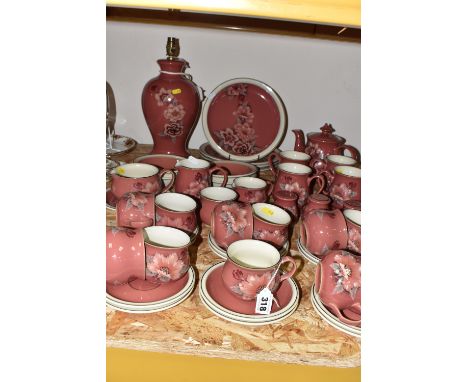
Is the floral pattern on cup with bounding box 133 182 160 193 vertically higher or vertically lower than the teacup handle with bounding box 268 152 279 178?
lower

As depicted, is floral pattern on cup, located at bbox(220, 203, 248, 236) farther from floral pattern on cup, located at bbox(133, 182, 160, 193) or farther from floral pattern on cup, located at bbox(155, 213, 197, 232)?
floral pattern on cup, located at bbox(133, 182, 160, 193)

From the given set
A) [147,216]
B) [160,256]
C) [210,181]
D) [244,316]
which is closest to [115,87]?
[210,181]

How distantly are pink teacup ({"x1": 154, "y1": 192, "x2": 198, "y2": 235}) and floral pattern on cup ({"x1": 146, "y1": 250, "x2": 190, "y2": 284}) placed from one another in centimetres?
18

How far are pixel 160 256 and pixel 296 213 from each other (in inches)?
18.8

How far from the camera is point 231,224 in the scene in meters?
0.98

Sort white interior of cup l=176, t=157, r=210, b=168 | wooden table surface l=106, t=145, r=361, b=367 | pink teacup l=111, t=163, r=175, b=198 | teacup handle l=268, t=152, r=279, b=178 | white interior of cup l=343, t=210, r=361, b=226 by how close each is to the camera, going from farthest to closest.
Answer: teacup handle l=268, t=152, r=279, b=178 → white interior of cup l=176, t=157, r=210, b=168 → pink teacup l=111, t=163, r=175, b=198 → white interior of cup l=343, t=210, r=361, b=226 → wooden table surface l=106, t=145, r=361, b=367

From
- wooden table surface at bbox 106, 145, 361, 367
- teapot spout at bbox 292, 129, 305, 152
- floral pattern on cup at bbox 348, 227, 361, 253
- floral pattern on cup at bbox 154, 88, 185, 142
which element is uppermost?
floral pattern on cup at bbox 154, 88, 185, 142

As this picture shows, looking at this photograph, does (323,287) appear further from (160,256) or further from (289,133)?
(289,133)

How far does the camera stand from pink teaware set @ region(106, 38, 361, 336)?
81 centimetres

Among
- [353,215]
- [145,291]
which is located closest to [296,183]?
[353,215]

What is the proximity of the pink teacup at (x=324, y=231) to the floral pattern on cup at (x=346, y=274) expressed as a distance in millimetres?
147

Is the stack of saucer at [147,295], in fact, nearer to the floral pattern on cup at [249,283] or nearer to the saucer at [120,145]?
the floral pattern on cup at [249,283]

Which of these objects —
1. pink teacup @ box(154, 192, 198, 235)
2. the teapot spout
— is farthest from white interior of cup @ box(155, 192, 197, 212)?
the teapot spout

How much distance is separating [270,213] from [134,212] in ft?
1.05
